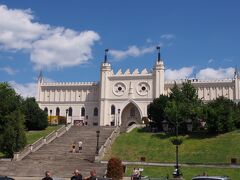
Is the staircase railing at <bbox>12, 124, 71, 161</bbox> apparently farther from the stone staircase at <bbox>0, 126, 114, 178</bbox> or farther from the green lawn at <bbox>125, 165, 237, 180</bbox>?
the green lawn at <bbox>125, 165, 237, 180</bbox>

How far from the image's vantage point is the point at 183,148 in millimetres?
50031

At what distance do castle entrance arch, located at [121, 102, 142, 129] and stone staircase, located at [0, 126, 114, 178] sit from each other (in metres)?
20.1

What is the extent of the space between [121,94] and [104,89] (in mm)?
3402

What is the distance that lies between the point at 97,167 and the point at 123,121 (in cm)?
4177

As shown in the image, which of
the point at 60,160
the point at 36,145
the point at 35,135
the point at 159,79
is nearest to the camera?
the point at 60,160

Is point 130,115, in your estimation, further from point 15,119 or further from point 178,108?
point 15,119

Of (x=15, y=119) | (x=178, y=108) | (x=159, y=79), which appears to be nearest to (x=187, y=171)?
(x=15, y=119)

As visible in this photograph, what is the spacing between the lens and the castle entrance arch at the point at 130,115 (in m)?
81.0

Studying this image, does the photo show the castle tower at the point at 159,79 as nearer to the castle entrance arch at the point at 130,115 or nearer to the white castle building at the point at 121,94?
the white castle building at the point at 121,94

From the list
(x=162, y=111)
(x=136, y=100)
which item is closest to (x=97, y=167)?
Result: (x=162, y=111)

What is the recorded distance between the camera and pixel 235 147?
48.0 m

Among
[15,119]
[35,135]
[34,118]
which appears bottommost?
[35,135]

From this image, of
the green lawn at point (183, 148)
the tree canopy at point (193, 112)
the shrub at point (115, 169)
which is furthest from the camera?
the tree canopy at point (193, 112)

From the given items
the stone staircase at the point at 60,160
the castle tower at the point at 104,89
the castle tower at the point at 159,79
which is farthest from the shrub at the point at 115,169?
the castle tower at the point at 104,89
